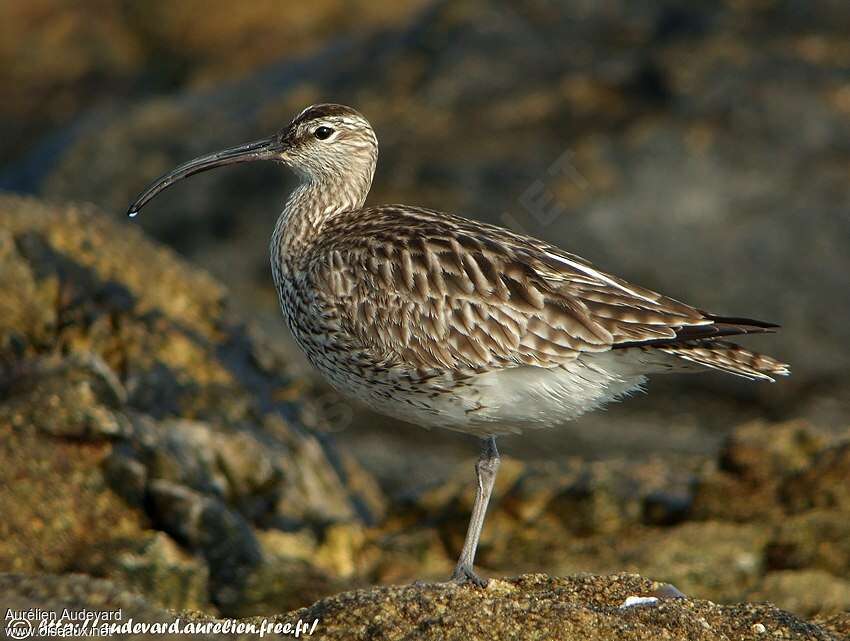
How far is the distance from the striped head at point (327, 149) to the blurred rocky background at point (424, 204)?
1.79 meters

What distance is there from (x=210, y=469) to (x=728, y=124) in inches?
330

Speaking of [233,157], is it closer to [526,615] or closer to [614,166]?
[526,615]

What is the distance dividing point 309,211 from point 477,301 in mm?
2094

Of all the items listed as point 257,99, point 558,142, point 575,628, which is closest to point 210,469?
point 575,628

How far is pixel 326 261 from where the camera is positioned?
9523mm

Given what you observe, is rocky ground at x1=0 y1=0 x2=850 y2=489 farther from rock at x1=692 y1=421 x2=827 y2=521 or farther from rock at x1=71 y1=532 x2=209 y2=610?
rock at x1=71 y1=532 x2=209 y2=610

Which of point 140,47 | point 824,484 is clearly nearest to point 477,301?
point 824,484

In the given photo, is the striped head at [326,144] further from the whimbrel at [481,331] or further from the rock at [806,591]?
the rock at [806,591]

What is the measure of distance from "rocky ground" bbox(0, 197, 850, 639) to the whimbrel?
139cm

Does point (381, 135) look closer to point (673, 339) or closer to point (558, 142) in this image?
point (558, 142)

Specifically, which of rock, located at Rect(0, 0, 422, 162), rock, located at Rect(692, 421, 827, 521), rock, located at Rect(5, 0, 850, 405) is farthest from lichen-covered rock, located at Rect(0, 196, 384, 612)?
rock, located at Rect(0, 0, 422, 162)

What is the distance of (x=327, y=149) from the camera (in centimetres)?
1080

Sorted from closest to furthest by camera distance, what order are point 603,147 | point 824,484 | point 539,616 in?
point 539,616
point 824,484
point 603,147

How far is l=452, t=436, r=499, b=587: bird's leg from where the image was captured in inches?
337
